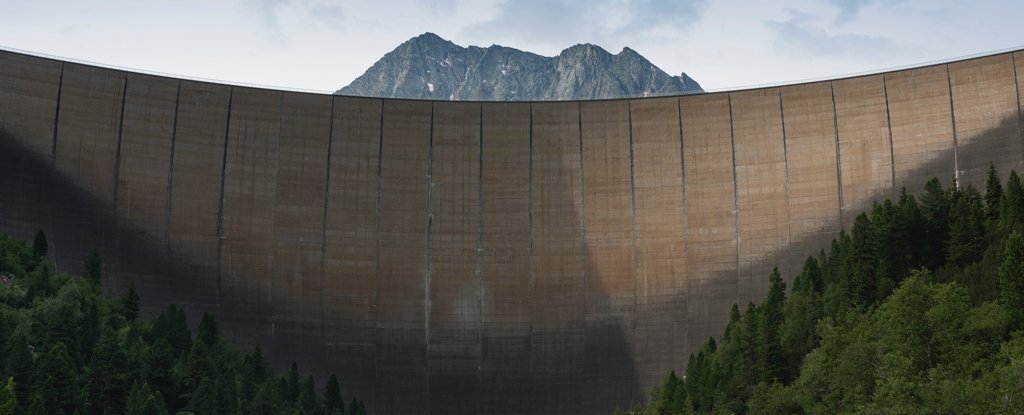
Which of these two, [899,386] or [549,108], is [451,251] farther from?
[899,386]

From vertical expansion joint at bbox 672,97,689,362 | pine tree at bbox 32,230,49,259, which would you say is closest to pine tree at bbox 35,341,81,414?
pine tree at bbox 32,230,49,259

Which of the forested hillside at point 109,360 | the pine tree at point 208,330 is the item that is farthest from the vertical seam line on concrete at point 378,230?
the pine tree at point 208,330

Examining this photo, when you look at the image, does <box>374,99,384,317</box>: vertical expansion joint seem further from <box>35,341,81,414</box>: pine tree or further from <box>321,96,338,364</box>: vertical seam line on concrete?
<box>35,341,81,414</box>: pine tree

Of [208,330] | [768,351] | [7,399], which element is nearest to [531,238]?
[208,330]

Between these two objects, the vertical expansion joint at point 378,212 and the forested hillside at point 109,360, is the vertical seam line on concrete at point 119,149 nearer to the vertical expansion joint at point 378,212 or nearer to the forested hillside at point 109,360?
the forested hillside at point 109,360

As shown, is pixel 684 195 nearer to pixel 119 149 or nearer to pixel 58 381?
pixel 119 149

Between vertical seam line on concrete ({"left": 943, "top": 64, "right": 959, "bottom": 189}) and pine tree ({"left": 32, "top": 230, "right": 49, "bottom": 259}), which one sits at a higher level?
vertical seam line on concrete ({"left": 943, "top": 64, "right": 959, "bottom": 189})
